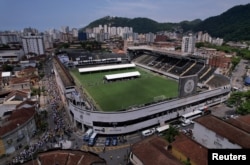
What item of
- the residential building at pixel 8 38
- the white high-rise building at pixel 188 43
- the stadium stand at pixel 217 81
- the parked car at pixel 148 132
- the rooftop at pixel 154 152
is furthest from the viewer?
the residential building at pixel 8 38

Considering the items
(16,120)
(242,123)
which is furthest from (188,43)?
(16,120)

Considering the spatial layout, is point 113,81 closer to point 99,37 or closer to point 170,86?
point 170,86

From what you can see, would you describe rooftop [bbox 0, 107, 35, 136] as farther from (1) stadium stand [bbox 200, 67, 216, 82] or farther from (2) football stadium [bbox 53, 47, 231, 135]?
(1) stadium stand [bbox 200, 67, 216, 82]

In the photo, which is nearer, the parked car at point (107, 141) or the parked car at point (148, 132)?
the parked car at point (107, 141)

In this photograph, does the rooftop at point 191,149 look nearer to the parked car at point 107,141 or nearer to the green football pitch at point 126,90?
the parked car at point 107,141

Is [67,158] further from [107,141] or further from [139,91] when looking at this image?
[139,91]

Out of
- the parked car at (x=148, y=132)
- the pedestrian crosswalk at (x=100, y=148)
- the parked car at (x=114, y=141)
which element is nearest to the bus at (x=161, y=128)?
the parked car at (x=148, y=132)

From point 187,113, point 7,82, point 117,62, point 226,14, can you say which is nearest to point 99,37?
point 117,62

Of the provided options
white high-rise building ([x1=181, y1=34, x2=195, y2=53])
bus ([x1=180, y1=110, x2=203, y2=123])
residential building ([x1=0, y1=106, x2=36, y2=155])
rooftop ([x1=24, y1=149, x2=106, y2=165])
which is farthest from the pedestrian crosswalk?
white high-rise building ([x1=181, y1=34, x2=195, y2=53])

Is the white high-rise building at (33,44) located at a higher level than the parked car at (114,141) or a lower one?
higher
